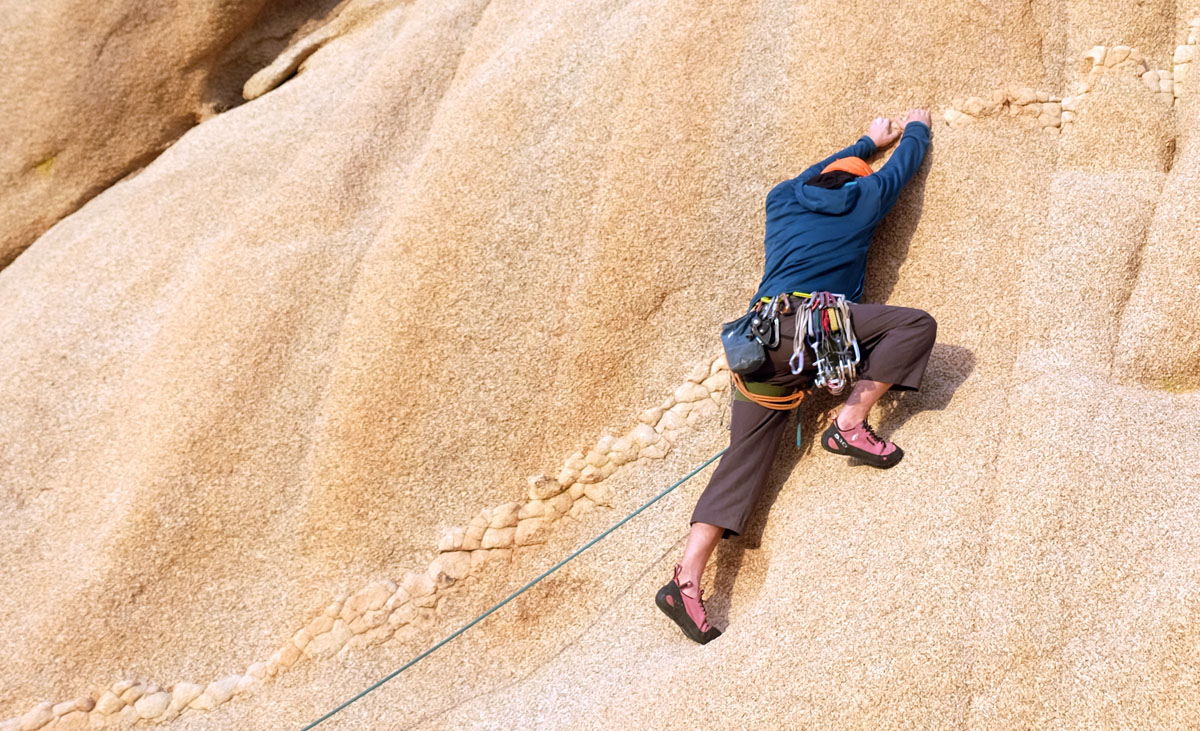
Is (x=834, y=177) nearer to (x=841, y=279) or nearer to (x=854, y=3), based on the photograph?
(x=841, y=279)

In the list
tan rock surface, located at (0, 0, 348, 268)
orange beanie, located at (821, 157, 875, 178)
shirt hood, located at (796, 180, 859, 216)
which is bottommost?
orange beanie, located at (821, 157, 875, 178)

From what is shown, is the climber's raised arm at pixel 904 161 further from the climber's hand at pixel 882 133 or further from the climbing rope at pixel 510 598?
the climbing rope at pixel 510 598

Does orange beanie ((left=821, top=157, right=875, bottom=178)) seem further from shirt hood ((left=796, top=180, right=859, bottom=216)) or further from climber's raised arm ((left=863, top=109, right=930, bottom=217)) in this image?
shirt hood ((left=796, top=180, right=859, bottom=216))

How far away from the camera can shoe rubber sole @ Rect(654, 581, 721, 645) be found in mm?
3727

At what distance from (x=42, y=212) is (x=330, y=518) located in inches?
161

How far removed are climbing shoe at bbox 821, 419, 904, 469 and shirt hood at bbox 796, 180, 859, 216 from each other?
0.92m

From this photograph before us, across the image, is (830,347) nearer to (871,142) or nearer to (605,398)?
Result: (605,398)

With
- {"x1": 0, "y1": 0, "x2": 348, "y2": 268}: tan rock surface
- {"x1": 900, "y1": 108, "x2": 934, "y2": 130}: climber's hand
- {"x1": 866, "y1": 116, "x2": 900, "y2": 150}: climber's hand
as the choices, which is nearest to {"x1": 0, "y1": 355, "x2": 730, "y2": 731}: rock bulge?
{"x1": 866, "y1": 116, "x2": 900, "y2": 150}: climber's hand

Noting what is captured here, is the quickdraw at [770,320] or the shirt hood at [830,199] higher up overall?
the shirt hood at [830,199]

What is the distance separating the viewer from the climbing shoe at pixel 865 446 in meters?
3.75

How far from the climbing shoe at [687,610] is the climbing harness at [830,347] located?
3.21 ft

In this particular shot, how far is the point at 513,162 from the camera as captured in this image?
4898 millimetres

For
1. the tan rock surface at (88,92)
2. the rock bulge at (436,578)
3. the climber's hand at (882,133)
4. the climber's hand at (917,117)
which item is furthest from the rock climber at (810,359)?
the tan rock surface at (88,92)

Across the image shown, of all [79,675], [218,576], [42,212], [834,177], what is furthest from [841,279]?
[42,212]
